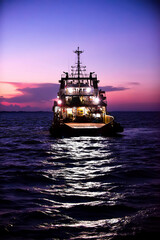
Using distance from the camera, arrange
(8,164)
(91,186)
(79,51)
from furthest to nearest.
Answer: (79,51) → (8,164) → (91,186)

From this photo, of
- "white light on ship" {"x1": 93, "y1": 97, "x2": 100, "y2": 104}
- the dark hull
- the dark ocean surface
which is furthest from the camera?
"white light on ship" {"x1": 93, "y1": 97, "x2": 100, "y2": 104}

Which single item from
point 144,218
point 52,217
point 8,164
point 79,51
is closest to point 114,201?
point 144,218

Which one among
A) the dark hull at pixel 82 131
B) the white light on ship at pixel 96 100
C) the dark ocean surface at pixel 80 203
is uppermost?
the white light on ship at pixel 96 100

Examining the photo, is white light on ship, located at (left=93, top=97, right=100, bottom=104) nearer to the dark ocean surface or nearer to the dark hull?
the dark hull

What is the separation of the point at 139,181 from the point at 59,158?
7.63 meters

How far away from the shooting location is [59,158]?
17.0m

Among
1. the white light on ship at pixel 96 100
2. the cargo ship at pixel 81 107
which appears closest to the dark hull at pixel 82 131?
the cargo ship at pixel 81 107

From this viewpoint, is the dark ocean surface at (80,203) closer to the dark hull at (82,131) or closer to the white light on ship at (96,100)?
the dark hull at (82,131)

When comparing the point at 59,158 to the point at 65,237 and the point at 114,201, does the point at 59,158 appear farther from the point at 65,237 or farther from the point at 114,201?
the point at 65,237

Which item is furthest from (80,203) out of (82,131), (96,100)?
(96,100)

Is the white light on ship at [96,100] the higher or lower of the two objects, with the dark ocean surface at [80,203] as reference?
higher

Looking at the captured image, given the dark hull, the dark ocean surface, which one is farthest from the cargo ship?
the dark ocean surface

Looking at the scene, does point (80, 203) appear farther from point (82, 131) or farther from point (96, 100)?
point (96, 100)

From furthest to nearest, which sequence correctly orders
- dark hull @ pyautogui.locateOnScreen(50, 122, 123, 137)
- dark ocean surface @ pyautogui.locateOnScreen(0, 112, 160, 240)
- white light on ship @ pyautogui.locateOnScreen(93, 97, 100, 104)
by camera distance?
white light on ship @ pyautogui.locateOnScreen(93, 97, 100, 104) → dark hull @ pyautogui.locateOnScreen(50, 122, 123, 137) → dark ocean surface @ pyautogui.locateOnScreen(0, 112, 160, 240)
